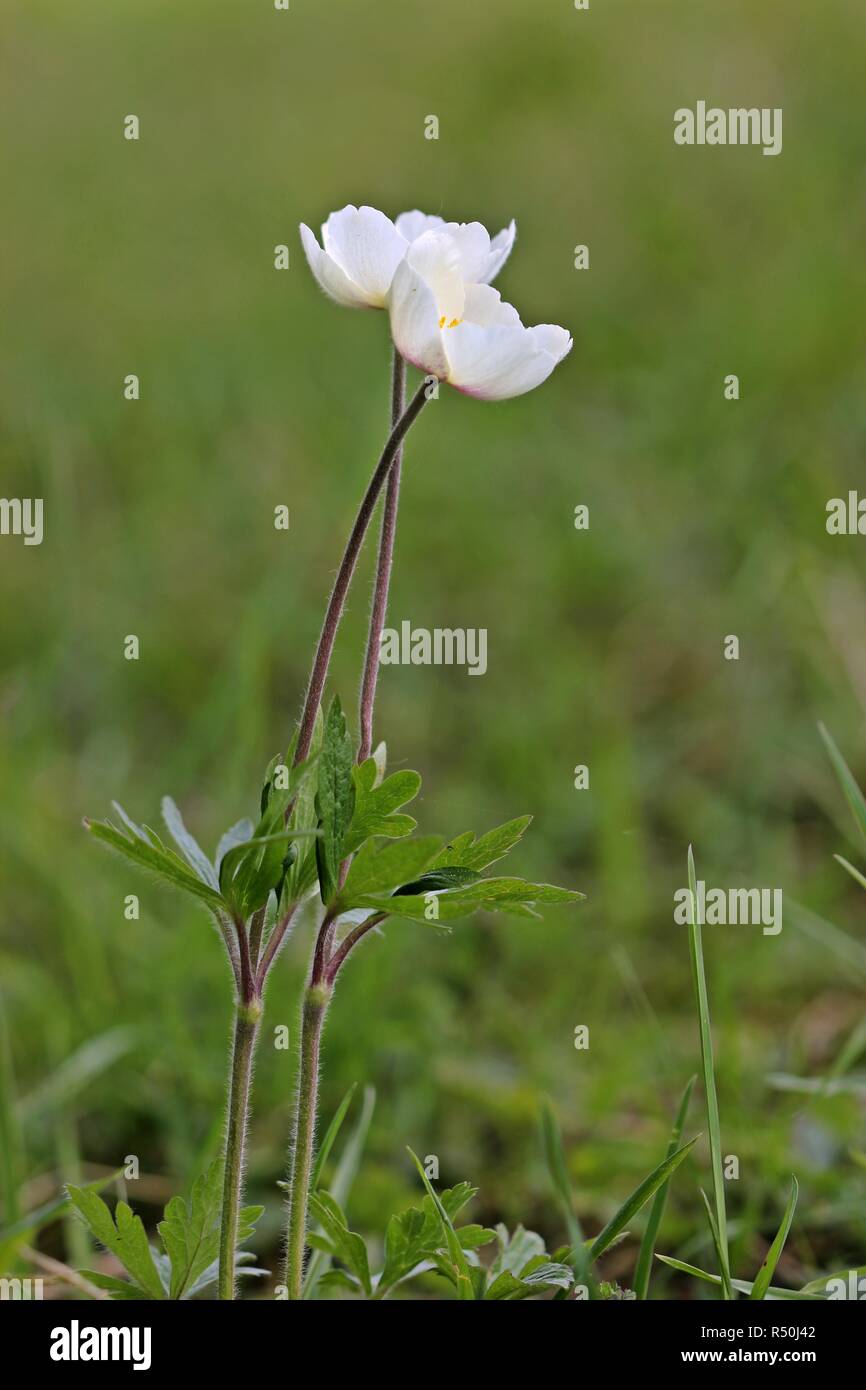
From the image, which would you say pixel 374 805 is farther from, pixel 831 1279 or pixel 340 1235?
pixel 831 1279

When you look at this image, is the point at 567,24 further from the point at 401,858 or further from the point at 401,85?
the point at 401,858

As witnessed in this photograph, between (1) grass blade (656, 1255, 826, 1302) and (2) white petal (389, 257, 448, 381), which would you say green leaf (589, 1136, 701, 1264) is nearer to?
(1) grass blade (656, 1255, 826, 1302)

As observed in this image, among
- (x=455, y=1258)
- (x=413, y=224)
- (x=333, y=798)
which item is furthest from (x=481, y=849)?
(x=413, y=224)

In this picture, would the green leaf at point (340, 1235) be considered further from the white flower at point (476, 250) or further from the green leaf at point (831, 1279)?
the white flower at point (476, 250)

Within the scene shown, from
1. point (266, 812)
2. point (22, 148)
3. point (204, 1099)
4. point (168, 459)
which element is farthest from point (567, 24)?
point (266, 812)

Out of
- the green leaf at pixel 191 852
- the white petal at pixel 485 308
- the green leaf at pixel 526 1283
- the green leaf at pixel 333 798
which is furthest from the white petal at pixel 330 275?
the green leaf at pixel 526 1283
